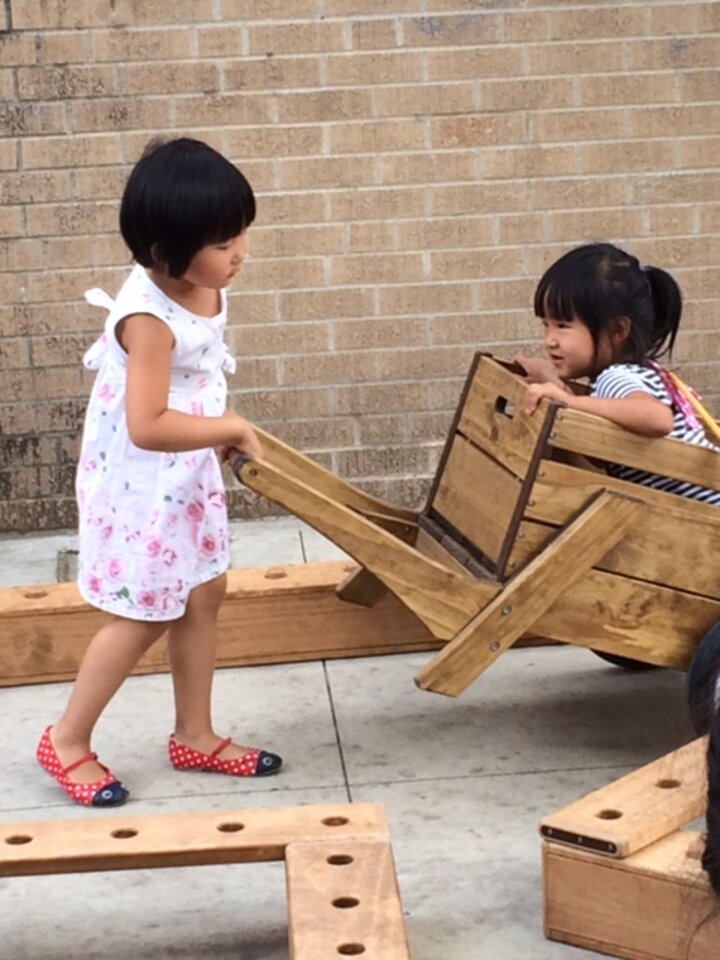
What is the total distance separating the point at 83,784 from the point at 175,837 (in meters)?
0.83

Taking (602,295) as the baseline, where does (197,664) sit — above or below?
below

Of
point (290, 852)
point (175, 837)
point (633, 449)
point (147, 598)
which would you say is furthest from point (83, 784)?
point (633, 449)

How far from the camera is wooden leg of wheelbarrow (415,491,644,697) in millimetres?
3924

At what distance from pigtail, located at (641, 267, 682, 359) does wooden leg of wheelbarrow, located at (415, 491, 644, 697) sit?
57 centimetres

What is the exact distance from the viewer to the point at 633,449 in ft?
13.2

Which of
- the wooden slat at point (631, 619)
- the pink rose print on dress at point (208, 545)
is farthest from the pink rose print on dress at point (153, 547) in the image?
the wooden slat at point (631, 619)

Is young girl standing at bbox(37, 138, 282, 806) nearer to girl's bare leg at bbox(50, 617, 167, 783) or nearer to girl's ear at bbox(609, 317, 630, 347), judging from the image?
girl's bare leg at bbox(50, 617, 167, 783)

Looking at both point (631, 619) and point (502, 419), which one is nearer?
point (631, 619)

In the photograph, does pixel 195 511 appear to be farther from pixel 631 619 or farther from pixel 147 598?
pixel 631 619

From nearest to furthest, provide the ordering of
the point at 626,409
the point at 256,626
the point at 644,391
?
the point at 626,409 < the point at 644,391 < the point at 256,626

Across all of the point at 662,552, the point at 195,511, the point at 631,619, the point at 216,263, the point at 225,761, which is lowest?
the point at 225,761

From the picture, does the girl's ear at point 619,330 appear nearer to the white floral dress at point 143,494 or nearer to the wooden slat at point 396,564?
the wooden slat at point 396,564

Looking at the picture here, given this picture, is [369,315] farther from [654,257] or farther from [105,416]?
[105,416]

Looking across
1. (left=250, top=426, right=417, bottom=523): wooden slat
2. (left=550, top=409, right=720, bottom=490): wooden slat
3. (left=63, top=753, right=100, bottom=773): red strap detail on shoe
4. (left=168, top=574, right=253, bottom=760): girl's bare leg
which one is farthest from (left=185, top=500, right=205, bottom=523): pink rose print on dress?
(left=550, top=409, right=720, bottom=490): wooden slat
